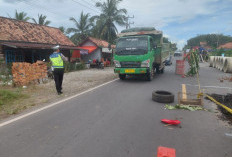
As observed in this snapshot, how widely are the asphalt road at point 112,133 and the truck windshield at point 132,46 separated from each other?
4758 mm

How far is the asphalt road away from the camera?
287 centimetres

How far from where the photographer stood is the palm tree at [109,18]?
33219 millimetres

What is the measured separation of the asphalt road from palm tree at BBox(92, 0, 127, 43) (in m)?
30.1

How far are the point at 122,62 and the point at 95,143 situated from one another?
681 cm

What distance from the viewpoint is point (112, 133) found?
3.50 meters

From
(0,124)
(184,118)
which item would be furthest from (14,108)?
(184,118)

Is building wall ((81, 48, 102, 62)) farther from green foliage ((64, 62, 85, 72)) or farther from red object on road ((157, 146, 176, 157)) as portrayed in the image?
red object on road ((157, 146, 176, 157))

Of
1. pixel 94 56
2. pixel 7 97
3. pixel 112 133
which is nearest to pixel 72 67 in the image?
pixel 94 56

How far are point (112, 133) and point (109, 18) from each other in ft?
107

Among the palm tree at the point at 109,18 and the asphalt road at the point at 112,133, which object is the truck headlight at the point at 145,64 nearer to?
the asphalt road at the point at 112,133

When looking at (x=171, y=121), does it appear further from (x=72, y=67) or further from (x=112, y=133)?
(x=72, y=67)

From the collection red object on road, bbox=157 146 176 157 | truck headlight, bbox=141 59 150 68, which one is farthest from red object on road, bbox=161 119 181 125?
truck headlight, bbox=141 59 150 68

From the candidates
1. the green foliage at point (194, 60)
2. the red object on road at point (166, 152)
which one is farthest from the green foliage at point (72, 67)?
the red object on road at point (166, 152)

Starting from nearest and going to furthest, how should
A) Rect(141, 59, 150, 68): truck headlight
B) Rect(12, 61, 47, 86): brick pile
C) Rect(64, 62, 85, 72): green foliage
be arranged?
Rect(12, 61, 47, 86): brick pile, Rect(141, 59, 150, 68): truck headlight, Rect(64, 62, 85, 72): green foliage
